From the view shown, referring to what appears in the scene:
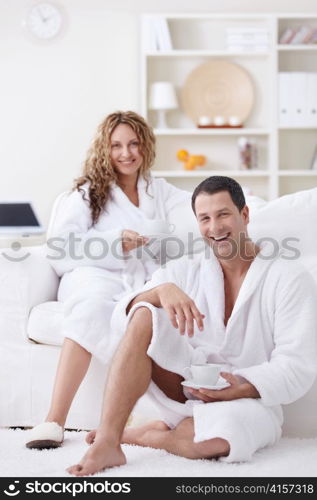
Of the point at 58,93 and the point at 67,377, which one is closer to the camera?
the point at 67,377

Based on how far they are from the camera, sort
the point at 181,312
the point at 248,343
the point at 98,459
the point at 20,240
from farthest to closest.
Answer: the point at 20,240
the point at 248,343
the point at 181,312
the point at 98,459

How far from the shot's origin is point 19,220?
449cm

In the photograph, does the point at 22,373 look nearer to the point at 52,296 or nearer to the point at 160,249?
the point at 52,296

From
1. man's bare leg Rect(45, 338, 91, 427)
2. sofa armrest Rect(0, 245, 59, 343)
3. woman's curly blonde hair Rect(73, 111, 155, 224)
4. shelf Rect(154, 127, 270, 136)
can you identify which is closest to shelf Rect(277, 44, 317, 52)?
shelf Rect(154, 127, 270, 136)

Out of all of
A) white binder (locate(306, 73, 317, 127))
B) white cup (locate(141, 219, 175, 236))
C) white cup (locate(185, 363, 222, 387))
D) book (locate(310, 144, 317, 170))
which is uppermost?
white binder (locate(306, 73, 317, 127))

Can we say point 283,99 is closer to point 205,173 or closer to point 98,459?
point 205,173

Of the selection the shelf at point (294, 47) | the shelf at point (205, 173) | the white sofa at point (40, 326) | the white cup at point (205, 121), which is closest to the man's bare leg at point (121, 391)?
the white sofa at point (40, 326)

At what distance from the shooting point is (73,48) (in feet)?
17.9

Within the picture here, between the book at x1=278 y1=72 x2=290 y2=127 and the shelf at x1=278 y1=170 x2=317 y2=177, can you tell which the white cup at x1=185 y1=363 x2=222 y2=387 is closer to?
the shelf at x1=278 y1=170 x2=317 y2=177

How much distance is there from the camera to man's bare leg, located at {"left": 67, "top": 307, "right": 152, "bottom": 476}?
73.8 inches

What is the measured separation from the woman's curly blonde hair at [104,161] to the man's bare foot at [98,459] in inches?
46.5

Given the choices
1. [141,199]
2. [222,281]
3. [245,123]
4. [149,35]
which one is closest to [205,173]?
[245,123]

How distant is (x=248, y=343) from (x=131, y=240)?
0.80 meters

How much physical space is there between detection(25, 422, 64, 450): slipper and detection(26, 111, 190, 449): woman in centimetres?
3
